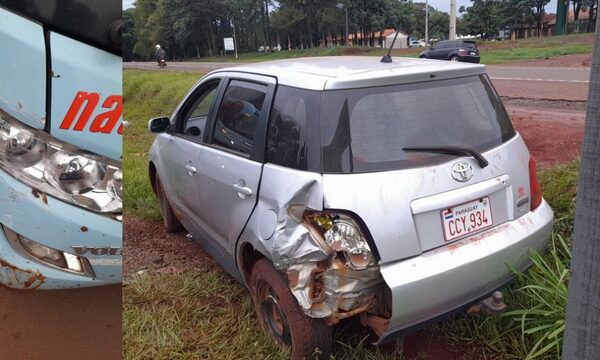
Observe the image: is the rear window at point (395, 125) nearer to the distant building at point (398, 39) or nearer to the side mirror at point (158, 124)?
the distant building at point (398, 39)

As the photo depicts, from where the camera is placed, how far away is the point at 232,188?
295cm

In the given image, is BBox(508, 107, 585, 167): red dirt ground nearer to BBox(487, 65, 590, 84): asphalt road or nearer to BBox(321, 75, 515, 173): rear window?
BBox(321, 75, 515, 173): rear window

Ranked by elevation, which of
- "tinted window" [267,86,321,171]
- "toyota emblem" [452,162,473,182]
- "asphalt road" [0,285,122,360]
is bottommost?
"asphalt road" [0,285,122,360]

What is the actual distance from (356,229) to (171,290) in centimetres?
168

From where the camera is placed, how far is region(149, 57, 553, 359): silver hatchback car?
7.68ft

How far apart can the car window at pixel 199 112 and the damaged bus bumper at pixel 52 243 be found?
1.74 meters

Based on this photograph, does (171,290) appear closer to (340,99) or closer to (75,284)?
(75,284)

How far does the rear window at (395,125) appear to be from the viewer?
2.46 m

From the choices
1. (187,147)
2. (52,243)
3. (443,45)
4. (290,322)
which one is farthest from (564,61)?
(52,243)

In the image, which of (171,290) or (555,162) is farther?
(555,162)

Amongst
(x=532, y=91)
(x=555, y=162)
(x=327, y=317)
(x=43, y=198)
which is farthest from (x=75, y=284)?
(x=532, y=91)

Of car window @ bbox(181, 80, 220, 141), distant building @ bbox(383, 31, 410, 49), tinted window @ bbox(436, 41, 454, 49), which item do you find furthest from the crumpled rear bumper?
tinted window @ bbox(436, 41, 454, 49)

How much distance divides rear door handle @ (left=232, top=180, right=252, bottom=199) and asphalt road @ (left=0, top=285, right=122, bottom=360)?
85 cm

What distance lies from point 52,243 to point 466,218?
5.81 ft
